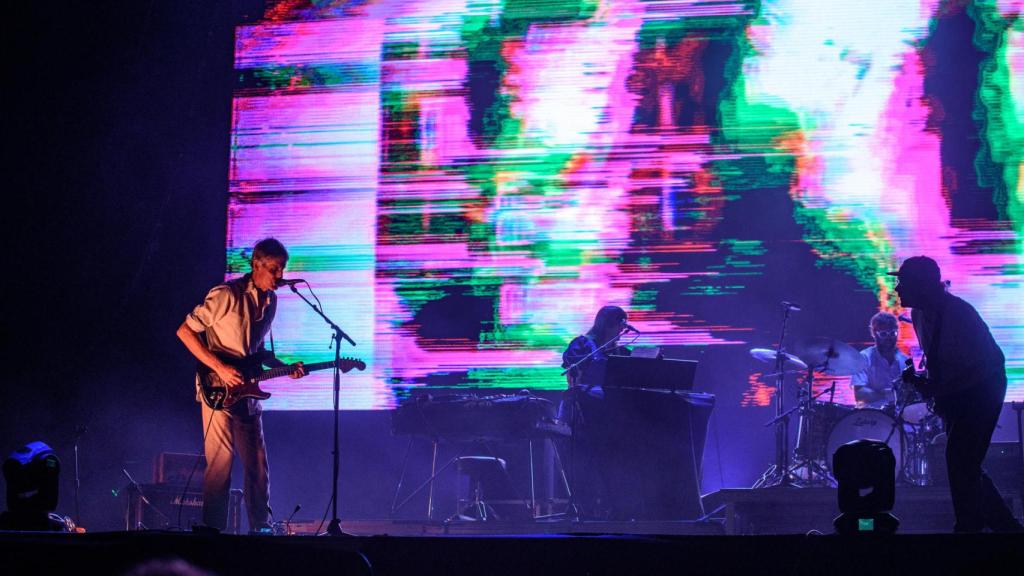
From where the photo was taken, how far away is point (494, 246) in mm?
8047

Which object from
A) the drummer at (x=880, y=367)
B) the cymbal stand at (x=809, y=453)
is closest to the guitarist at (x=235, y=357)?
the cymbal stand at (x=809, y=453)

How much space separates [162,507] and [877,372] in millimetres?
5338

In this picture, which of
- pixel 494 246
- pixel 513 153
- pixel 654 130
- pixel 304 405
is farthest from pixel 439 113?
pixel 304 405

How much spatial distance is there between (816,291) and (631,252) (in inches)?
60.8

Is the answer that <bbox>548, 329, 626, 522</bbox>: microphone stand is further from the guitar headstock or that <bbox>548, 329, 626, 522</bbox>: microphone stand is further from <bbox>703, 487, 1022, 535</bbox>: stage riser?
the guitar headstock

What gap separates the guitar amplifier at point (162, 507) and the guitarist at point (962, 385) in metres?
4.45

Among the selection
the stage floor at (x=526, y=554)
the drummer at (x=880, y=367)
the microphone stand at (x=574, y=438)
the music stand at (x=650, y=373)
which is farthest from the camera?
the drummer at (x=880, y=367)

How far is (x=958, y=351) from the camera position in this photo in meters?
4.91

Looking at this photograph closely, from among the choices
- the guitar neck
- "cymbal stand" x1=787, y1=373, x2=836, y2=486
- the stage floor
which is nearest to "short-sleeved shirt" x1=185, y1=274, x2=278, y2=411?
the guitar neck

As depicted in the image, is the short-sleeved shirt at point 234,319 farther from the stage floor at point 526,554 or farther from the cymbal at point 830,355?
the cymbal at point 830,355

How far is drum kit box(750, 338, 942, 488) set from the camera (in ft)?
22.2

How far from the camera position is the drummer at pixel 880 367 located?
7488mm

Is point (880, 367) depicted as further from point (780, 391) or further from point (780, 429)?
point (780, 429)

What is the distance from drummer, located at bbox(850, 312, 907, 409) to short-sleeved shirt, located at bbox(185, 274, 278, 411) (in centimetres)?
447
